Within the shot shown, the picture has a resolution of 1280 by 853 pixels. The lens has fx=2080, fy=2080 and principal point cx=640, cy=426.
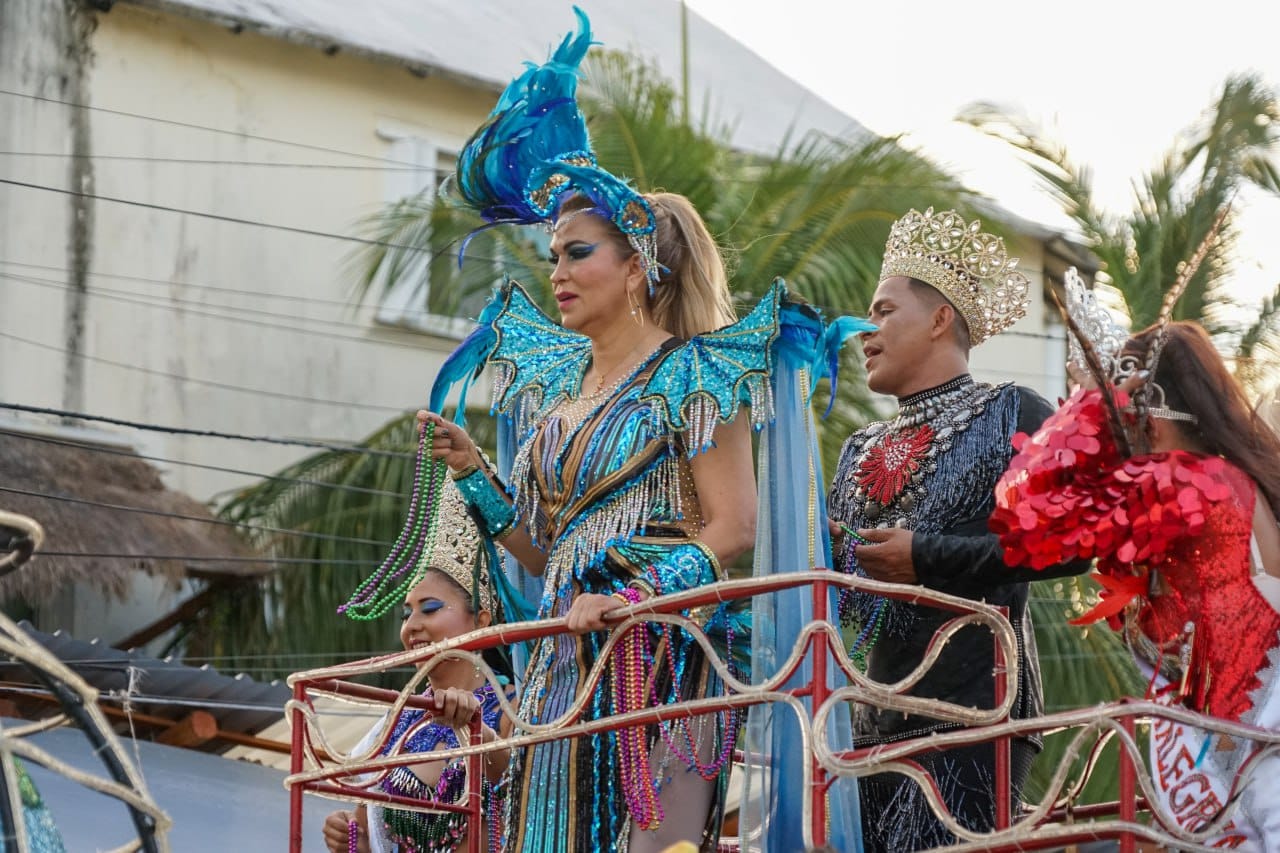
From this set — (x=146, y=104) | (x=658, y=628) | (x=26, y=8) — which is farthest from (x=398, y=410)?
(x=658, y=628)

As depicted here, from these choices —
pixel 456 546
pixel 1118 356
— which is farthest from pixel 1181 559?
pixel 456 546

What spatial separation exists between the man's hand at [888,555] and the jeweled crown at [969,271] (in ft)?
2.69

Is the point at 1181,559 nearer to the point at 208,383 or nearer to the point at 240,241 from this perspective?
the point at 208,383

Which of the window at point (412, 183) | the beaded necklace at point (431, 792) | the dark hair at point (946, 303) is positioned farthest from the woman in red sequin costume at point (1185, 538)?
the window at point (412, 183)

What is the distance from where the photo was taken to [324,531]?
16406 millimetres

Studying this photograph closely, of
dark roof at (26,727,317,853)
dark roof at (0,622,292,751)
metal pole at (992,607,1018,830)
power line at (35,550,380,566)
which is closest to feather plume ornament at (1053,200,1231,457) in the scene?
metal pole at (992,607,1018,830)

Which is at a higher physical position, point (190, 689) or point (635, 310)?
point (635, 310)

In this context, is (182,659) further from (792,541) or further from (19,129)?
(792,541)

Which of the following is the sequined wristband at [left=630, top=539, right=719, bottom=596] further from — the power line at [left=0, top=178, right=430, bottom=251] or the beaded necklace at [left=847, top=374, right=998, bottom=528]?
the power line at [left=0, top=178, right=430, bottom=251]

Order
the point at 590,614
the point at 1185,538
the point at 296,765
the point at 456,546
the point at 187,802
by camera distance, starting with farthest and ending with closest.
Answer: the point at 187,802
the point at 456,546
the point at 296,765
the point at 590,614
the point at 1185,538

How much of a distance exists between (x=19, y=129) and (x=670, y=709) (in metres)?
12.8

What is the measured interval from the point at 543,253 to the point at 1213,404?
1083cm

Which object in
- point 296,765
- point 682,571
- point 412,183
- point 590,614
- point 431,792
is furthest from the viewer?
point 412,183

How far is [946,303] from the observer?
571 centimetres
